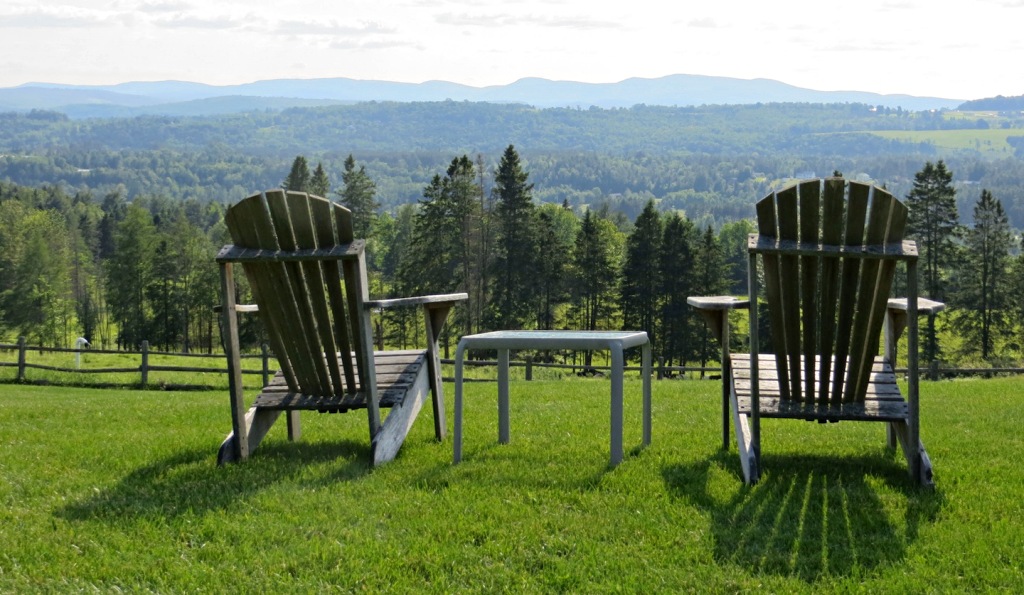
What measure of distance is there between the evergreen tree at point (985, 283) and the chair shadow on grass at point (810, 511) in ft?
166

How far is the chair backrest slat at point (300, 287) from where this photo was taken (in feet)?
20.2

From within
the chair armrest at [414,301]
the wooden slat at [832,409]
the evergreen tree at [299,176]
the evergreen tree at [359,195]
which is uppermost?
the evergreen tree at [299,176]

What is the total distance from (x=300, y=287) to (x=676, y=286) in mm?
46883

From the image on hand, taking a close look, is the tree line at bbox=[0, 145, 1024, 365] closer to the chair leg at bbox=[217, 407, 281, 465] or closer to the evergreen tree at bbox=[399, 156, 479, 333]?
the evergreen tree at bbox=[399, 156, 479, 333]

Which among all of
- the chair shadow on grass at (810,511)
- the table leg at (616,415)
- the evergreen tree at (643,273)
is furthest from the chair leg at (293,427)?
the evergreen tree at (643,273)

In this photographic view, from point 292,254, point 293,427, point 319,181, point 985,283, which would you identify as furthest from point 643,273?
point 292,254

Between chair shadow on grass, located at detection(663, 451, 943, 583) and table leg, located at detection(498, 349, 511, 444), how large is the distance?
1.40 meters

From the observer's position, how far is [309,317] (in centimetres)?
651

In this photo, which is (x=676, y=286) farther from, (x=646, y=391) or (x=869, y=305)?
(x=869, y=305)

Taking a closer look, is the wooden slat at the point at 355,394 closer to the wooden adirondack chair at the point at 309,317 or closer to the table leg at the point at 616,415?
the wooden adirondack chair at the point at 309,317

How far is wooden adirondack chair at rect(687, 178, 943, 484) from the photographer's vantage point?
5629 mm

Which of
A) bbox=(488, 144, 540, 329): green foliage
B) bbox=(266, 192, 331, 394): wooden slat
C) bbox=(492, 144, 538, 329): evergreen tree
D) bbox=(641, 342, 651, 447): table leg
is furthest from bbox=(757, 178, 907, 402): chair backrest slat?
bbox=(492, 144, 538, 329): evergreen tree

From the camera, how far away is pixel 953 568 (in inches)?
167

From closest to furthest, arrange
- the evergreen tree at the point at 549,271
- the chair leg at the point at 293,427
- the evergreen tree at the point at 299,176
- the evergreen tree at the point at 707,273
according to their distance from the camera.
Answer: the chair leg at the point at 293,427
the evergreen tree at the point at 707,273
the evergreen tree at the point at 549,271
the evergreen tree at the point at 299,176
